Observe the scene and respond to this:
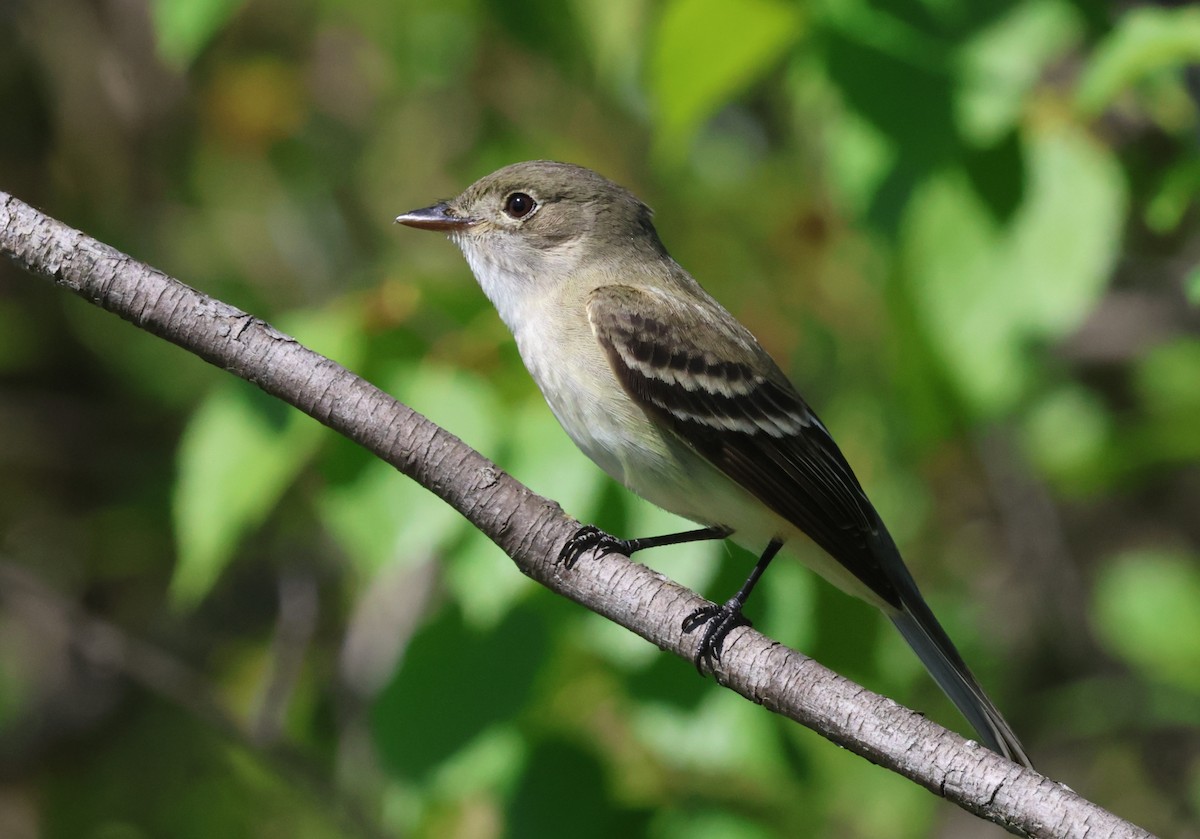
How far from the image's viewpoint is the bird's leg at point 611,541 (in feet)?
9.58

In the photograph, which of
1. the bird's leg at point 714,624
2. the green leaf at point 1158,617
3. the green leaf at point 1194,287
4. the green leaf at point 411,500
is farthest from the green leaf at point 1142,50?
the green leaf at point 1158,617

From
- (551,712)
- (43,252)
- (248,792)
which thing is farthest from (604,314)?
(248,792)

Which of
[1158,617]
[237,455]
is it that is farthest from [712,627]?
[1158,617]

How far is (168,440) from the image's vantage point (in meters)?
7.41

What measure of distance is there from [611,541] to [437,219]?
1600mm

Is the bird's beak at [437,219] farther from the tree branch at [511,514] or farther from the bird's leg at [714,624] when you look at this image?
the bird's leg at [714,624]

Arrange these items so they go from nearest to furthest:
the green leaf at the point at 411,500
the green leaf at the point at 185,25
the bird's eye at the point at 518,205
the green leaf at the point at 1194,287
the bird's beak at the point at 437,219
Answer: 1. the green leaf at the point at 1194,287
2. the green leaf at the point at 411,500
3. the green leaf at the point at 185,25
4. the bird's beak at the point at 437,219
5. the bird's eye at the point at 518,205

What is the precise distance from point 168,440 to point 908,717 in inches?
230

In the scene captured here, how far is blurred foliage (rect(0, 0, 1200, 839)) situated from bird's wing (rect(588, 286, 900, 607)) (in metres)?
0.22

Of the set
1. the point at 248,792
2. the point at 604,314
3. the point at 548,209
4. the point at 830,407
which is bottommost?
the point at 248,792

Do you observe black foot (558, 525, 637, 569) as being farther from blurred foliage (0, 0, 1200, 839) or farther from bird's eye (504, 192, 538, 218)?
bird's eye (504, 192, 538, 218)

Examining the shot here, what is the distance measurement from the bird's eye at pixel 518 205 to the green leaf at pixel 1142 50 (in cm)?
203

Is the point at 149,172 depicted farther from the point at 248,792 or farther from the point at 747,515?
the point at 747,515

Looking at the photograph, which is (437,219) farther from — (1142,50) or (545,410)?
(1142,50)
